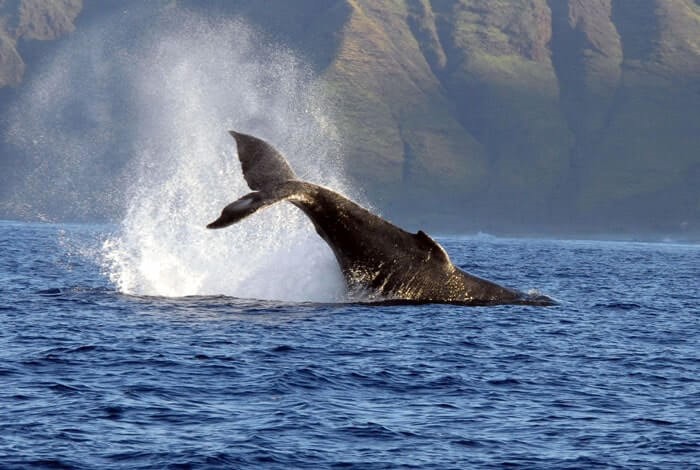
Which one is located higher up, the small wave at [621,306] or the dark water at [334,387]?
the small wave at [621,306]

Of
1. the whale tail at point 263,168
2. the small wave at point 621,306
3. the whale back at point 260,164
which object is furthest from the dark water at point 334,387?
the small wave at point 621,306

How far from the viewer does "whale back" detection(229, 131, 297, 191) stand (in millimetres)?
22281

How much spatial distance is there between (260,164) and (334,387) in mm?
6448

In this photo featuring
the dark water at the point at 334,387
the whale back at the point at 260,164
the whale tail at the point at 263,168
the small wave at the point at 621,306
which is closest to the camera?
the dark water at the point at 334,387

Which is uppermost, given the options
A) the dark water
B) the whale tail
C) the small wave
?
the whale tail

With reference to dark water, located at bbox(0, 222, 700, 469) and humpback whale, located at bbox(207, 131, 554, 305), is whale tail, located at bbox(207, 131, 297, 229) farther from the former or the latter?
dark water, located at bbox(0, 222, 700, 469)

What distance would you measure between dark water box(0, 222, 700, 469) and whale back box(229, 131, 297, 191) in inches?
117

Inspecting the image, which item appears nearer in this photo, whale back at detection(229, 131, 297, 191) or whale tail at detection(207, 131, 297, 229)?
whale tail at detection(207, 131, 297, 229)

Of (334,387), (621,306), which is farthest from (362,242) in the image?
(621,306)

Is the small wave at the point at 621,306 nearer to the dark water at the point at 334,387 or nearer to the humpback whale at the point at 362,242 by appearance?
the dark water at the point at 334,387

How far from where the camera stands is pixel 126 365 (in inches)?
733

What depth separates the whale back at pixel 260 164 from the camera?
73.1 ft

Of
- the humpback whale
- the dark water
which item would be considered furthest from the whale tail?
the dark water

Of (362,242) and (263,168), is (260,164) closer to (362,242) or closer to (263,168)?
(263,168)
